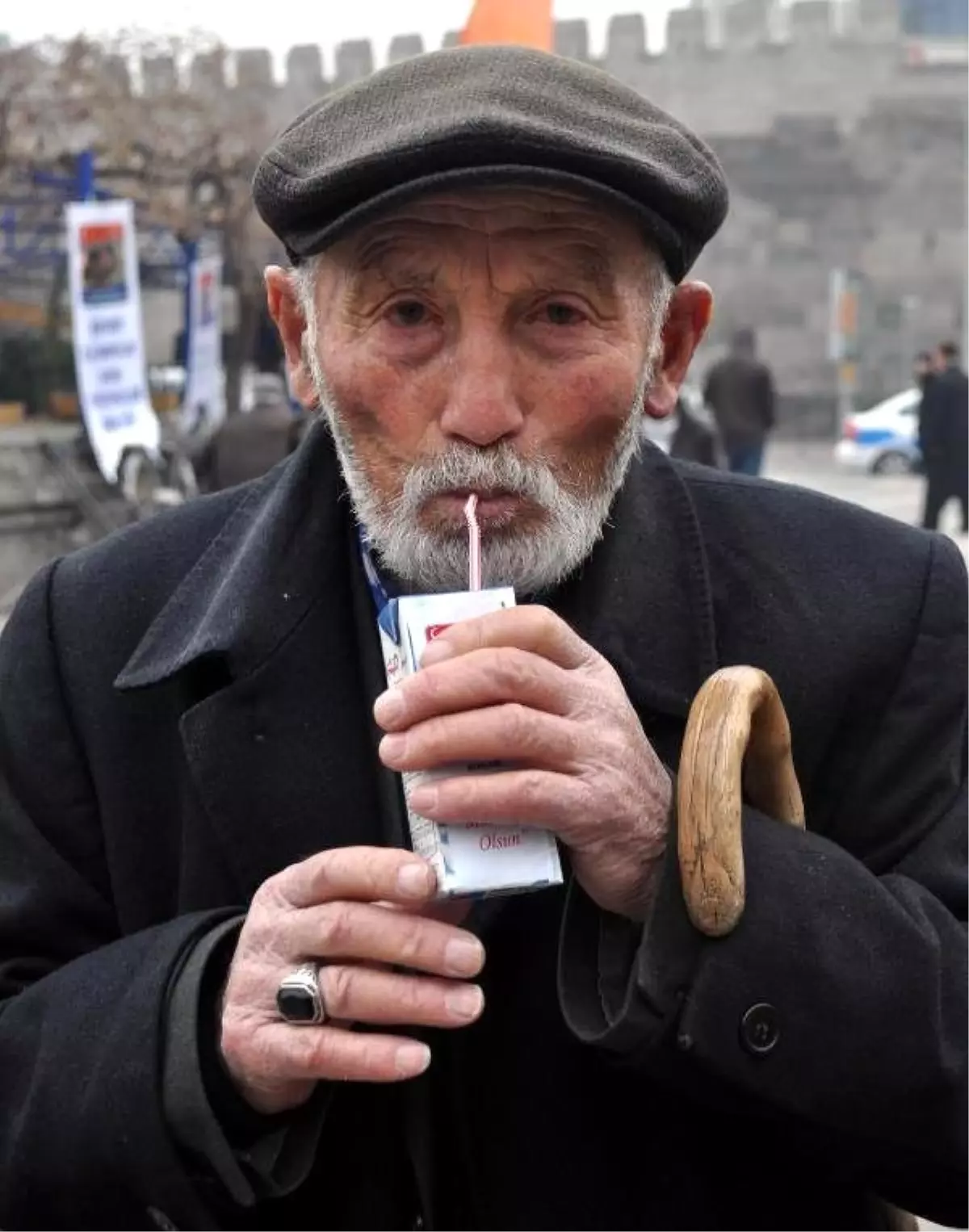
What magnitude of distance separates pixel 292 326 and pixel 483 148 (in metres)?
0.31

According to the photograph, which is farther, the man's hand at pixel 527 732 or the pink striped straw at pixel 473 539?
the pink striped straw at pixel 473 539

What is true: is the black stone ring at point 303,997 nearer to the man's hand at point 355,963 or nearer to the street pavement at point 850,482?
the man's hand at point 355,963

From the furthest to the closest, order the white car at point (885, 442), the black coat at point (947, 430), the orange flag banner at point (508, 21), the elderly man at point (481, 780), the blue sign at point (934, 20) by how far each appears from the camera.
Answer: the blue sign at point (934, 20) → the white car at point (885, 442) → the black coat at point (947, 430) → the orange flag banner at point (508, 21) → the elderly man at point (481, 780)

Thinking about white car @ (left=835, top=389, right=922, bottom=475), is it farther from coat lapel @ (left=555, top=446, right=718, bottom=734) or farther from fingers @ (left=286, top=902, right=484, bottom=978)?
fingers @ (left=286, top=902, right=484, bottom=978)

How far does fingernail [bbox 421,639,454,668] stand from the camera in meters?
1.19

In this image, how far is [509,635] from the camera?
1195 mm

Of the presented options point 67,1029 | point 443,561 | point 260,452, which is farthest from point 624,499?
point 260,452

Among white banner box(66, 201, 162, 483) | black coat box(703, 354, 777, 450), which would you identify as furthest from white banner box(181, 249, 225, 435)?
black coat box(703, 354, 777, 450)

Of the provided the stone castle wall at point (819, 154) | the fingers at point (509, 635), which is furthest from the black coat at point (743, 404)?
the stone castle wall at point (819, 154)

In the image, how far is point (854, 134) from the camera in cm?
3186

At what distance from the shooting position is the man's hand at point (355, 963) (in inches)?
47.7

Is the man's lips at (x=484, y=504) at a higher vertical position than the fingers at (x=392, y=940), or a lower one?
higher

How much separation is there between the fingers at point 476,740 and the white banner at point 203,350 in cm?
1102

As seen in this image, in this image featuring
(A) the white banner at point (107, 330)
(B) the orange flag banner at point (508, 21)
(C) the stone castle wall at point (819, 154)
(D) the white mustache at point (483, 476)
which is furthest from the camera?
(C) the stone castle wall at point (819, 154)
